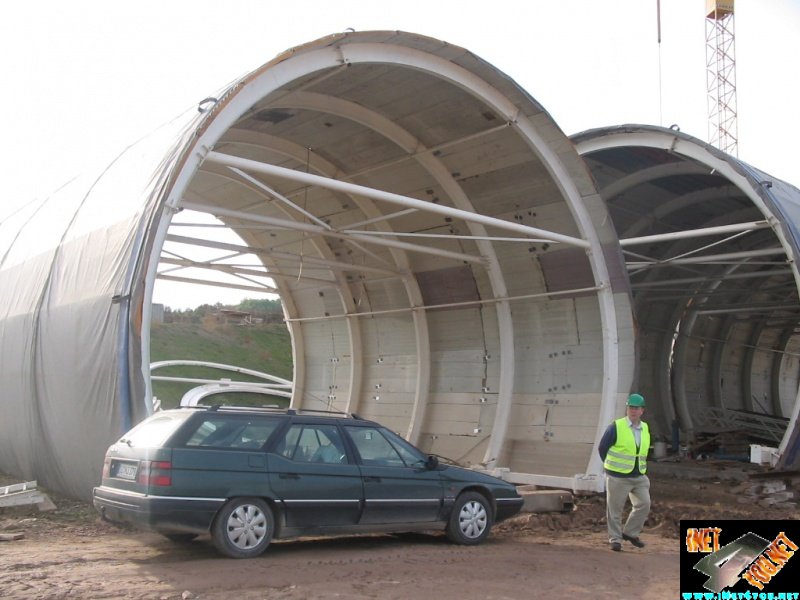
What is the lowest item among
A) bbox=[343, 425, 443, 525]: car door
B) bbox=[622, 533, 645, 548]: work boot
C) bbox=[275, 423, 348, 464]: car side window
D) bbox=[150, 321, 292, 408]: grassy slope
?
bbox=[622, 533, 645, 548]: work boot

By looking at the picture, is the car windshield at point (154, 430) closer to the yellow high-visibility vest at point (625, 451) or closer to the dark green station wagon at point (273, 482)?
the dark green station wagon at point (273, 482)

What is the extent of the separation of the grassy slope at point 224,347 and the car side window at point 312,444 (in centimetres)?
2502

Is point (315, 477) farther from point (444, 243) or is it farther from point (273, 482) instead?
point (444, 243)

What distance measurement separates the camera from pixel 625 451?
8.86 meters

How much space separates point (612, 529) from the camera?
29.5 ft

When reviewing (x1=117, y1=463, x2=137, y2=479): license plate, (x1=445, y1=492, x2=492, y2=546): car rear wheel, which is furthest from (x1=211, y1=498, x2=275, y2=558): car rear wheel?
(x1=445, y1=492, x2=492, y2=546): car rear wheel

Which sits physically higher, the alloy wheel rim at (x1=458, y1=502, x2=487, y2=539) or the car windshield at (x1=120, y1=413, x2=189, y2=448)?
the car windshield at (x1=120, y1=413, x2=189, y2=448)

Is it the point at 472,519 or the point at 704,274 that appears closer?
the point at 472,519

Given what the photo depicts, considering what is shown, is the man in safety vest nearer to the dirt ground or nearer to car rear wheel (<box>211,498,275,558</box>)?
the dirt ground

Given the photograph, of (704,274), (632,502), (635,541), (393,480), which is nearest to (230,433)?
(393,480)

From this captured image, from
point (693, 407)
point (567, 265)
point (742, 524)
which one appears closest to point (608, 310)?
point (567, 265)

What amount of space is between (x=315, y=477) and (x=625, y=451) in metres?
3.38

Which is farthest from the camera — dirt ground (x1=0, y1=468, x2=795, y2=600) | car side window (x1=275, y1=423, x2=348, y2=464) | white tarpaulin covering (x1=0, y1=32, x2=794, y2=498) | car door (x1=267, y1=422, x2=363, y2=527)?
white tarpaulin covering (x1=0, y1=32, x2=794, y2=498)

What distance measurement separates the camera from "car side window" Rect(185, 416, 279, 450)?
7.40 m
